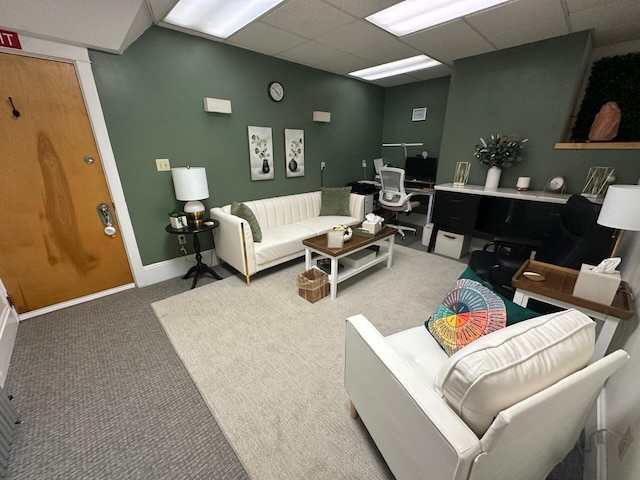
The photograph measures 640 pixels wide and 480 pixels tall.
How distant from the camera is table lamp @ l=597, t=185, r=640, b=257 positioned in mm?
1386

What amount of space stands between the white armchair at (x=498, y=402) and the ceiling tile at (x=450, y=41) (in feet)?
9.20

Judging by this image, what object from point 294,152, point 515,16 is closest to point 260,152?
point 294,152

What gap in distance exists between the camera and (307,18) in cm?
226

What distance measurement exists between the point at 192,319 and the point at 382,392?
72.2 inches

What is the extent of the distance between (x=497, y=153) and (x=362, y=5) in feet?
7.46

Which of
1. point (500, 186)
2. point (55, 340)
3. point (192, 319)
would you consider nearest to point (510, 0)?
point (500, 186)

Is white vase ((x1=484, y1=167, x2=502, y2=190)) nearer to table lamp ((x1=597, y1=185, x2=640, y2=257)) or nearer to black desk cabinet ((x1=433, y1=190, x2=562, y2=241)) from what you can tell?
black desk cabinet ((x1=433, y1=190, x2=562, y2=241))

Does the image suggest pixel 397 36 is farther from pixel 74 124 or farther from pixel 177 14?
pixel 74 124

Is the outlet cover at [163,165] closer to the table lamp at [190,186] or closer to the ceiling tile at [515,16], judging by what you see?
the table lamp at [190,186]

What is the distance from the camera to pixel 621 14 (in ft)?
6.96

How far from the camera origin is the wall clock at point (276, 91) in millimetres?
3271

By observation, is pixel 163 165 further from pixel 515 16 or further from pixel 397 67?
pixel 515 16

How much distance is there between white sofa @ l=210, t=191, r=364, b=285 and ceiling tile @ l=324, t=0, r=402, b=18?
79.2 inches

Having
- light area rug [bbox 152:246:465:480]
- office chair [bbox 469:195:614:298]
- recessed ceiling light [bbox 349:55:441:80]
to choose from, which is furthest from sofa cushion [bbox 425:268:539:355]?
recessed ceiling light [bbox 349:55:441:80]
